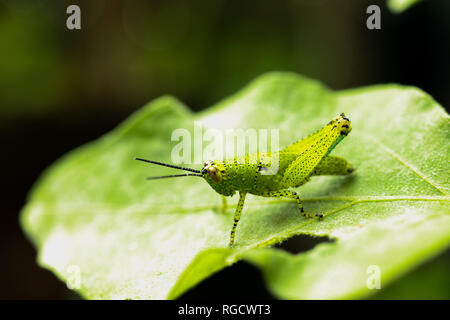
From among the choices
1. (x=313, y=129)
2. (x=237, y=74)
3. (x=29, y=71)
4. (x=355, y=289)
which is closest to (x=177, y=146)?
(x=313, y=129)

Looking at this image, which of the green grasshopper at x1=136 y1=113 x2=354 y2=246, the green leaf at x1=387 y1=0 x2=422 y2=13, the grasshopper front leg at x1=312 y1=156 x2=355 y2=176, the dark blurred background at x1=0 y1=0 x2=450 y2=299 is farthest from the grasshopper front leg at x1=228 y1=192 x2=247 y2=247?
the dark blurred background at x1=0 y1=0 x2=450 y2=299

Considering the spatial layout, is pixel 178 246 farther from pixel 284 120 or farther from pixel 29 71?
pixel 29 71

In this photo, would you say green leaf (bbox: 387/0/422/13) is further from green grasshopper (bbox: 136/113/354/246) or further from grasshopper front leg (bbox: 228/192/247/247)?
grasshopper front leg (bbox: 228/192/247/247)

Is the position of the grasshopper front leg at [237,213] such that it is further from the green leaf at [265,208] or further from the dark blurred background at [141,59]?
the dark blurred background at [141,59]

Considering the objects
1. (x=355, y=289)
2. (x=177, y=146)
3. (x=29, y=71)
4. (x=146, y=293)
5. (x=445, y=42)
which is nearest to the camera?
(x=355, y=289)

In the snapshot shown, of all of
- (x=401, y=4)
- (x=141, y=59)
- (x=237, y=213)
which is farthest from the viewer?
(x=141, y=59)

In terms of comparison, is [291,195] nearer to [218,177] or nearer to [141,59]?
[218,177]

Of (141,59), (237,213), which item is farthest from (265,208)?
(141,59)
